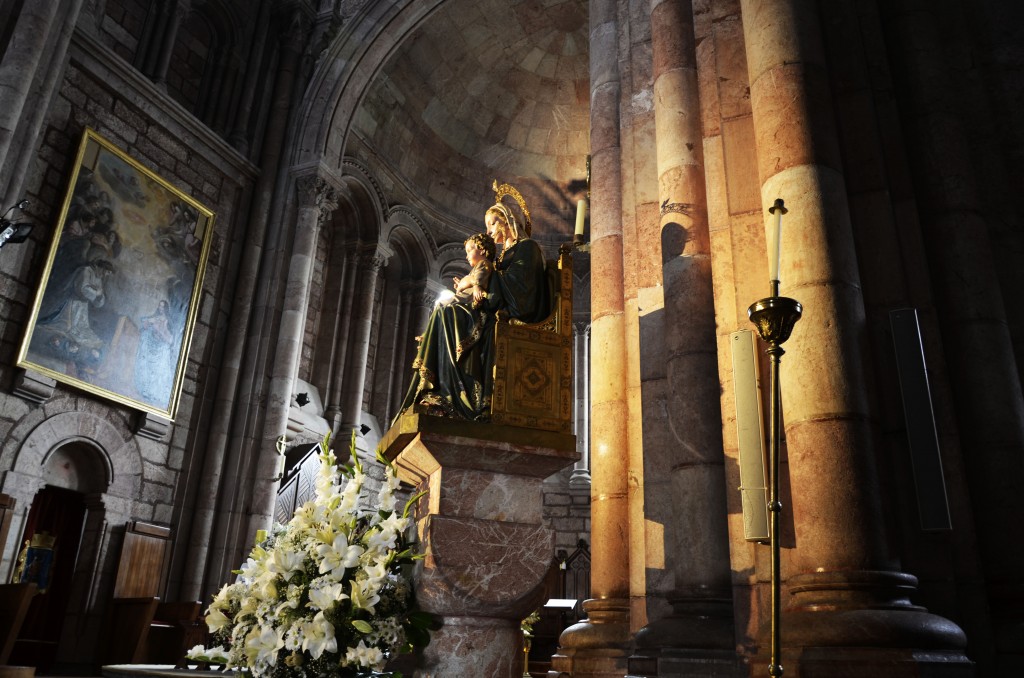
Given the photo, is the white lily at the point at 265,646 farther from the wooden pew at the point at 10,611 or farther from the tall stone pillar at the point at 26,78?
the tall stone pillar at the point at 26,78

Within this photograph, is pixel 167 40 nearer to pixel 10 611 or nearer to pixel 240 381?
pixel 240 381

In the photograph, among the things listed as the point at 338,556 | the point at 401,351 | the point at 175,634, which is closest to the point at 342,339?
the point at 401,351

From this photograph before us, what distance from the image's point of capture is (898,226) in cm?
424

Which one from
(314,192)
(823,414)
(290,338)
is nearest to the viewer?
(823,414)

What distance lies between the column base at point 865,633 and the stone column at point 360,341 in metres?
11.4

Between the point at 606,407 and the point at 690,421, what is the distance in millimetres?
1367

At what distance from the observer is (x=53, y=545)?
9.51m

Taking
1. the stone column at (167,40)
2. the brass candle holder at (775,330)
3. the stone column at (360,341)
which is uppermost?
the stone column at (167,40)

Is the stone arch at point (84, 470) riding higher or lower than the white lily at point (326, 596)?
higher

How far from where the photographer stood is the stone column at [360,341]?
14008 millimetres

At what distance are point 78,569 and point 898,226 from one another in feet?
31.0

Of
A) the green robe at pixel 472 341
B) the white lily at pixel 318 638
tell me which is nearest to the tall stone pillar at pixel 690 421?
the green robe at pixel 472 341

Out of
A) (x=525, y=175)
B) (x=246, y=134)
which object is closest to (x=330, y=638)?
(x=246, y=134)

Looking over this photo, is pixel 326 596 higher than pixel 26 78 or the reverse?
the reverse
